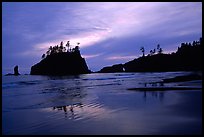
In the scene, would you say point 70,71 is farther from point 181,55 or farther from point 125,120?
point 125,120

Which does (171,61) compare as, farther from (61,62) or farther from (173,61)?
(61,62)

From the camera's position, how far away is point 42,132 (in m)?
8.83

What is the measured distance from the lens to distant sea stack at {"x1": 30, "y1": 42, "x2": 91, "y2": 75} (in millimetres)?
137000

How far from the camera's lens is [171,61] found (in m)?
121

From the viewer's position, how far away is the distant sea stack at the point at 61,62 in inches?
5394

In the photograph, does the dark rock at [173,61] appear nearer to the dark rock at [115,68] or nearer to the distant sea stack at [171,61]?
the distant sea stack at [171,61]

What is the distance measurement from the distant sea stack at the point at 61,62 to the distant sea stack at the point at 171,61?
3556 cm

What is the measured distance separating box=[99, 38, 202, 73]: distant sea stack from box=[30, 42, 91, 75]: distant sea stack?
35.6 meters

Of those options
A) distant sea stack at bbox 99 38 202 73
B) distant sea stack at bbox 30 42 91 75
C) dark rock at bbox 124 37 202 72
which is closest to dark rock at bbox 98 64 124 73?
distant sea stack at bbox 99 38 202 73

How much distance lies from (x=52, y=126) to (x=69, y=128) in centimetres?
105

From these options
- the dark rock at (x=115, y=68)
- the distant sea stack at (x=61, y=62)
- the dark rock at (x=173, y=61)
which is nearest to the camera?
the dark rock at (x=173, y=61)

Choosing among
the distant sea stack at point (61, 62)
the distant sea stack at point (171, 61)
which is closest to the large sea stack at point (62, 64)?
the distant sea stack at point (61, 62)

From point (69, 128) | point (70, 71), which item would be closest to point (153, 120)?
point (69, 128)

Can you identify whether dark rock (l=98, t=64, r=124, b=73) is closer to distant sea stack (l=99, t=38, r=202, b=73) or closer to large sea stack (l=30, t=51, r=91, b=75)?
distant sea stack (l=99, t=38, r=202, b=73)
